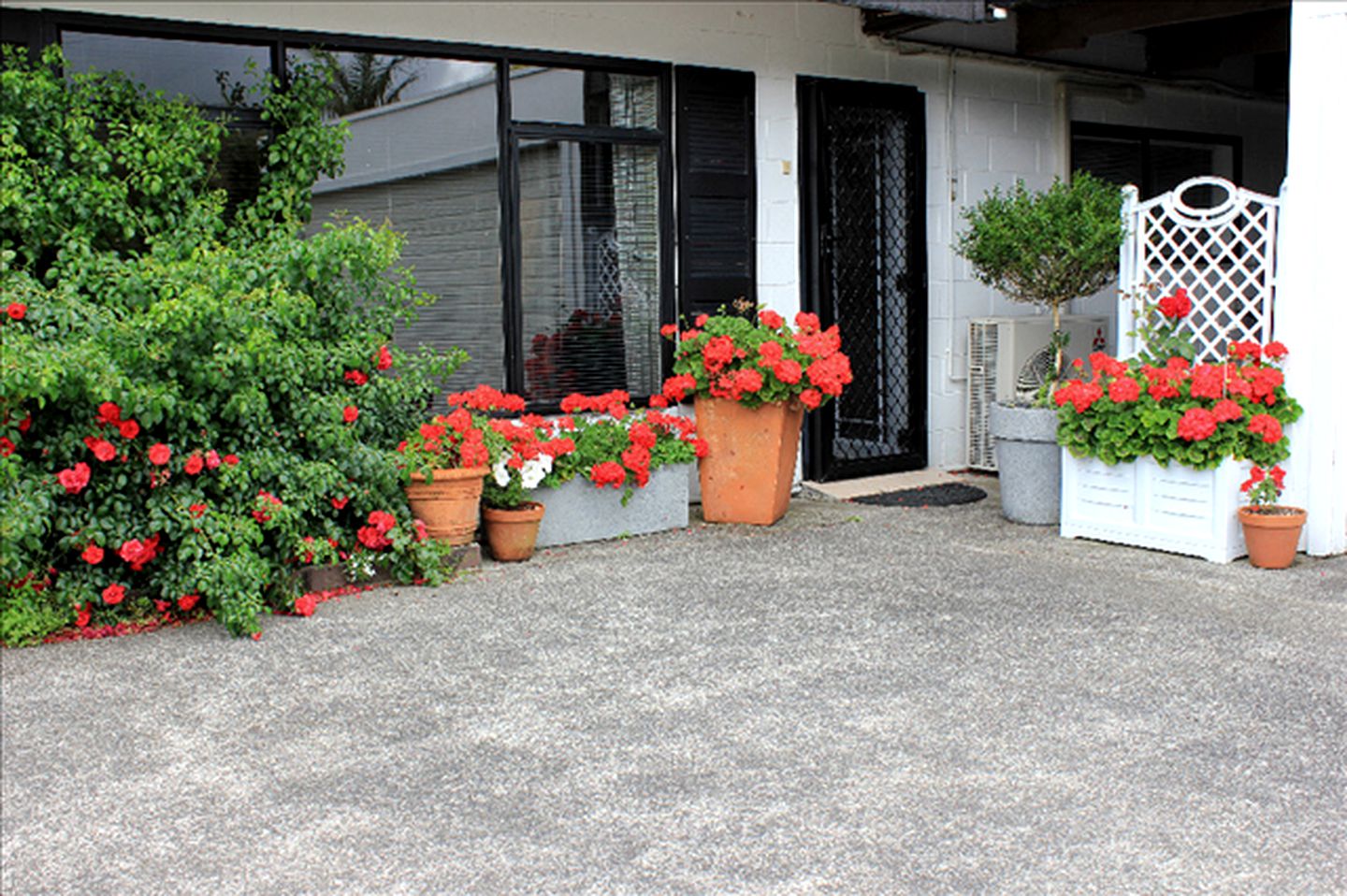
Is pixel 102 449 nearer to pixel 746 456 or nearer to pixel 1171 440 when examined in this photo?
pixel 746 456

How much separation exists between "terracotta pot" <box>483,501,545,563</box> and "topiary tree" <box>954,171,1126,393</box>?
2.62m

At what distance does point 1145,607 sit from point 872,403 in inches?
123

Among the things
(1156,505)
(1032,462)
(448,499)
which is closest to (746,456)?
(1032,462)

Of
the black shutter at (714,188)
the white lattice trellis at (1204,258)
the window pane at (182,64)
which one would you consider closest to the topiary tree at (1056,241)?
the white lattice trellis at (1204,258)

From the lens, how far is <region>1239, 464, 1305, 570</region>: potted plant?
5164 millimetres

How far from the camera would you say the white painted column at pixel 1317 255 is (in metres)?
5.32

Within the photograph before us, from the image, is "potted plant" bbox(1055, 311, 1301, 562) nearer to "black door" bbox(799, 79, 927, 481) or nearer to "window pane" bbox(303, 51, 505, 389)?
A: "black door" bbox(799, 79, 927, 481)

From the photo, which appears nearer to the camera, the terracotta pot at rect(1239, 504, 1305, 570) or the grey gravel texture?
the grey gravel texture

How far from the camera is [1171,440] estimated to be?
539 cm

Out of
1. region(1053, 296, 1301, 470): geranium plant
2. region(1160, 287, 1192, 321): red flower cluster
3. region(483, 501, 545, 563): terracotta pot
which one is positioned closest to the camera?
region(1053, 296, 1301, 470): geranium plant

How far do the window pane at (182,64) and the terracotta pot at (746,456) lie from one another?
2.44 metres

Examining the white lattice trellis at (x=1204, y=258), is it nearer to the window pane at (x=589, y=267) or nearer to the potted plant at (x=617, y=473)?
the potted plant at (x=617, y=473)

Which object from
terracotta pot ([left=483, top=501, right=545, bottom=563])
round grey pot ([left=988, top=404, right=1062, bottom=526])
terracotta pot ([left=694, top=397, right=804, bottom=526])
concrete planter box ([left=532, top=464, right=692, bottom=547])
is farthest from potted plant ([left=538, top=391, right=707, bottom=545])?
round grey pot ([left=988, top=404, right=1062, bottom=526])

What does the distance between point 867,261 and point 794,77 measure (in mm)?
1135
